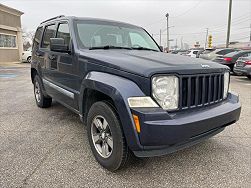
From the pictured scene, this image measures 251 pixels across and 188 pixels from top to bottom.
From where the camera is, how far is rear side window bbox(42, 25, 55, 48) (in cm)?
434

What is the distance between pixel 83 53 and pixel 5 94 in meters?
5.20

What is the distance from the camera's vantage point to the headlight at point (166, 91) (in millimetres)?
2260

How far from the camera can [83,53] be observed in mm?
3080

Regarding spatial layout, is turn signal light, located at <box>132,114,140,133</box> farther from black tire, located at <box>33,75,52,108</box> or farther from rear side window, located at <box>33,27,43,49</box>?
rear side window, located at <box>33,27,43,49</box>

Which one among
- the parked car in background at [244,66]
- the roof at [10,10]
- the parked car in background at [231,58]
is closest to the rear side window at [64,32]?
the parked car in background at [244,66]

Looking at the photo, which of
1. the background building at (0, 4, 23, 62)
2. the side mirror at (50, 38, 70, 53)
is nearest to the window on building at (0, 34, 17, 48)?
the background building at (0, 4, 23, 62)

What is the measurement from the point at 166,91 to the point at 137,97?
32 cm

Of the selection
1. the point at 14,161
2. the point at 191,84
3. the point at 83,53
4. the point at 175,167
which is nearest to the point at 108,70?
the point at 83,53

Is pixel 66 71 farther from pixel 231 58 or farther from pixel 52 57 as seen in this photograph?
pixel 231 58

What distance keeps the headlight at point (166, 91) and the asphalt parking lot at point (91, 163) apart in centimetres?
89

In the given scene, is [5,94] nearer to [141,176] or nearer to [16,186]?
[16,186]

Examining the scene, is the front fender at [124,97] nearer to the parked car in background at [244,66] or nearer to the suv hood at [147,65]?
the suv hood at [147,65]

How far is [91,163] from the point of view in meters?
2.86

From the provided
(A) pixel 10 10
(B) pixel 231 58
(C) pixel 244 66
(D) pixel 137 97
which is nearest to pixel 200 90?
(D) pixel 137 97
